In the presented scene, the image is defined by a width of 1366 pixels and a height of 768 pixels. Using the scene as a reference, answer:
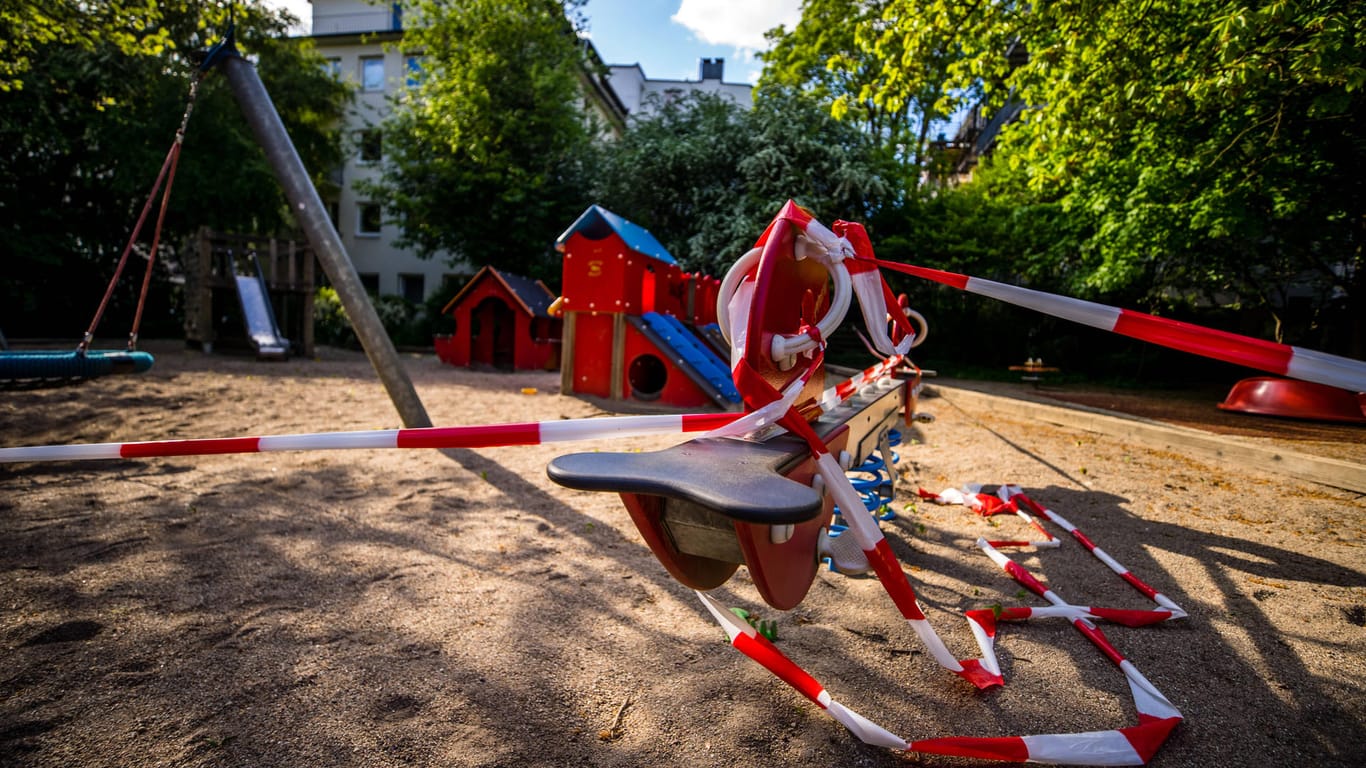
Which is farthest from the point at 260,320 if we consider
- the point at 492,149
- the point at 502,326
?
the point at 492,149

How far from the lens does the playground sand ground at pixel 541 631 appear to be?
5.63ft

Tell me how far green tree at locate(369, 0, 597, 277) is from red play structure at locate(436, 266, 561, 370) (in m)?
4.91

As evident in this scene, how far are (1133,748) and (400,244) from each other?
71.0 feet

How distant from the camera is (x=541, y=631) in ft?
7.56

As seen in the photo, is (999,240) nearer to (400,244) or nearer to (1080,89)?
(1080,89)

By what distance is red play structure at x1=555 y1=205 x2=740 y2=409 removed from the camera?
7980mm

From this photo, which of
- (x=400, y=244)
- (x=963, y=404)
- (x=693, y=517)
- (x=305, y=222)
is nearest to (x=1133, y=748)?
(x=693, y=517)

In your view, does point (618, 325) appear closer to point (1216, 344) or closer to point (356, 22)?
point (1216, 344)

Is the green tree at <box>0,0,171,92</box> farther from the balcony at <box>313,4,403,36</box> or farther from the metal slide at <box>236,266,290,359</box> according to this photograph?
the balcony at <box>313,4,403,36</box>

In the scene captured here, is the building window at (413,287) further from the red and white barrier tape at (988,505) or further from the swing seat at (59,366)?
the red and white barrier tape at (988,505)

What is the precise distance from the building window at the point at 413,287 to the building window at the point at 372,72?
26.0ft

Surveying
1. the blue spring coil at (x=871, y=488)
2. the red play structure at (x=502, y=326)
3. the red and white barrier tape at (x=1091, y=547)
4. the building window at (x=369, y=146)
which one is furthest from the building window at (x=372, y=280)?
the red and white barrier tape at (x=1091, y=547)

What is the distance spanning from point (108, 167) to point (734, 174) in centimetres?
1774

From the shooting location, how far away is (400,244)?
1988 centimetres
